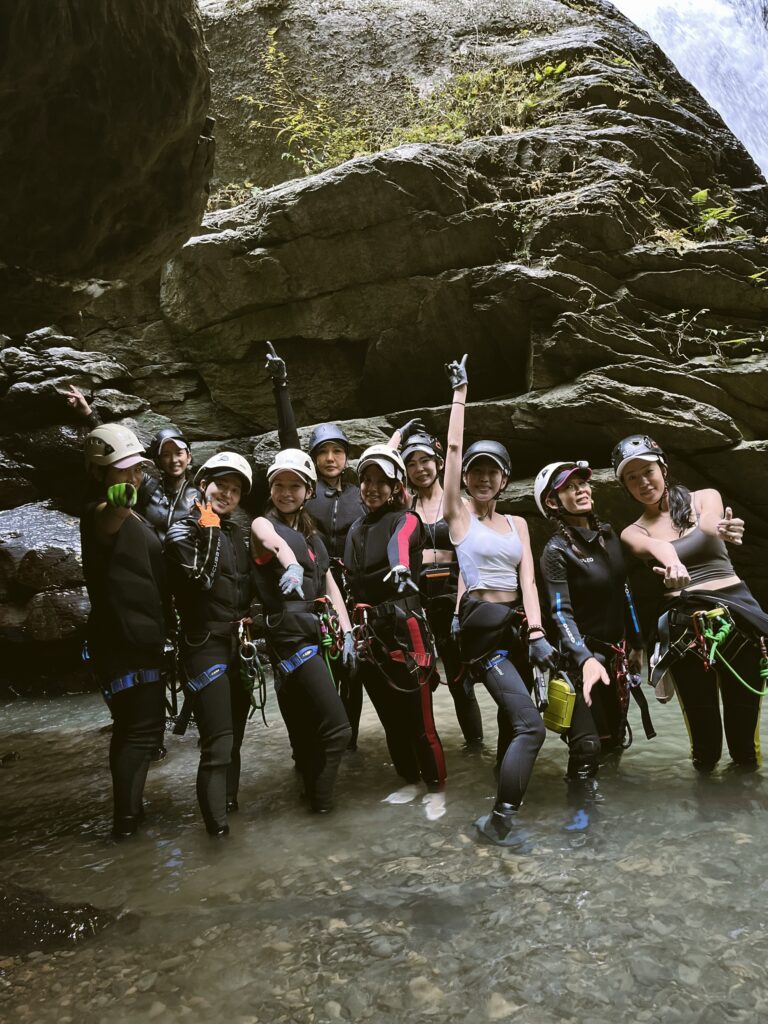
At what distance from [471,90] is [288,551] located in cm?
1119

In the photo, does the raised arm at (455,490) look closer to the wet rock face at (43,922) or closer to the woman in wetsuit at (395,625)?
the woman in wetsuit at (395,625)

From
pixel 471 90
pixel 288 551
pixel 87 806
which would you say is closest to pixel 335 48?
pixel 471 90

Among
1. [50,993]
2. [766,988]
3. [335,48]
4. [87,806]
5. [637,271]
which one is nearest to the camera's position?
[766,988]

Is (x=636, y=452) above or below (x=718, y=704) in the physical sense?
above

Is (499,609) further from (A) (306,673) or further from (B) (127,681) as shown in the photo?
(B) (127,681)

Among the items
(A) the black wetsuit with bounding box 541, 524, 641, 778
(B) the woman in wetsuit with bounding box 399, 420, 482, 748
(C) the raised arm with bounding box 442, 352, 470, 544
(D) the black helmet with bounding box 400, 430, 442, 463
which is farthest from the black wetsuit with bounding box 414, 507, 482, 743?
(A) the black wetsuit with bounding box 541, 524, 641, 778

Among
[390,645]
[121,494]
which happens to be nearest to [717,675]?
[390,645]

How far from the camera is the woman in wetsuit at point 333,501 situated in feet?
18.7

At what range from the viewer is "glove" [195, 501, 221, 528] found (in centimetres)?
441

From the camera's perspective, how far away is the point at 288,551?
14.8 ft

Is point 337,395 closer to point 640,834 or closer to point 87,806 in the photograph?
point 87,806

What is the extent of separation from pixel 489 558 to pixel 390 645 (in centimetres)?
86

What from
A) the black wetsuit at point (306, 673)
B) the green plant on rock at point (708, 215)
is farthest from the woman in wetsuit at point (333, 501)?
the green plant on rock at point (708, 215)

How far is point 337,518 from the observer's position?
5.88 metres
